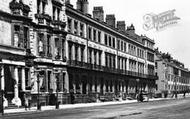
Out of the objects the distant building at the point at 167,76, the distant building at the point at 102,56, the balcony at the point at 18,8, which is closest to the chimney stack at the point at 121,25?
the distant building at the point at 102,56

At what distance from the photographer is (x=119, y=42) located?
7625 centimetres

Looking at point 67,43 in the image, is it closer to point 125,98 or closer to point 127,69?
point 125,98

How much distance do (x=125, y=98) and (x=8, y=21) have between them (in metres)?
38.9

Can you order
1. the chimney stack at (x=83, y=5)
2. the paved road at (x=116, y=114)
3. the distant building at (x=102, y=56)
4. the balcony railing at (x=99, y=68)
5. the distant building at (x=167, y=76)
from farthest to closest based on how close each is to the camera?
the distant building at (x=167, y=76)
the chimney stack at (x=83, y=5)
the distant building at (x=102, y=56)
the balcony railing at (x=99, y=68)
the paved road at (x=116, y=114)

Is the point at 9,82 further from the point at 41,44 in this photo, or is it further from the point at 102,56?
the point at 102,56

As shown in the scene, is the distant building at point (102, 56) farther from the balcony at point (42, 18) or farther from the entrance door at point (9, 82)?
the entrance door at point (9, 82)

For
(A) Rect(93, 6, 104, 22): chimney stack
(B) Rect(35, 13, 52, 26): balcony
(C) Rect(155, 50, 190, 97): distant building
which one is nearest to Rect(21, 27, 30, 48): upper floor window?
(B) Rect(35, 13, 52, 26): balcony

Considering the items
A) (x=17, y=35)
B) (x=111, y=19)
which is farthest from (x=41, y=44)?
(x=111, y=19)

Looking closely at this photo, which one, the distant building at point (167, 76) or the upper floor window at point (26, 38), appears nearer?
the upper floor window at point (26, 38)

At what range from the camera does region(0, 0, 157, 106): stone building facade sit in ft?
126

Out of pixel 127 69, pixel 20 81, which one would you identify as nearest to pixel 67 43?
pixel 20 81

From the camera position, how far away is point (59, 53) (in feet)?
161

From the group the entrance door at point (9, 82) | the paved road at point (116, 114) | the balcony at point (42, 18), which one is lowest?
the paved road at point (116, 114)

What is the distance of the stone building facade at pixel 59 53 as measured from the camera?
3853cm
